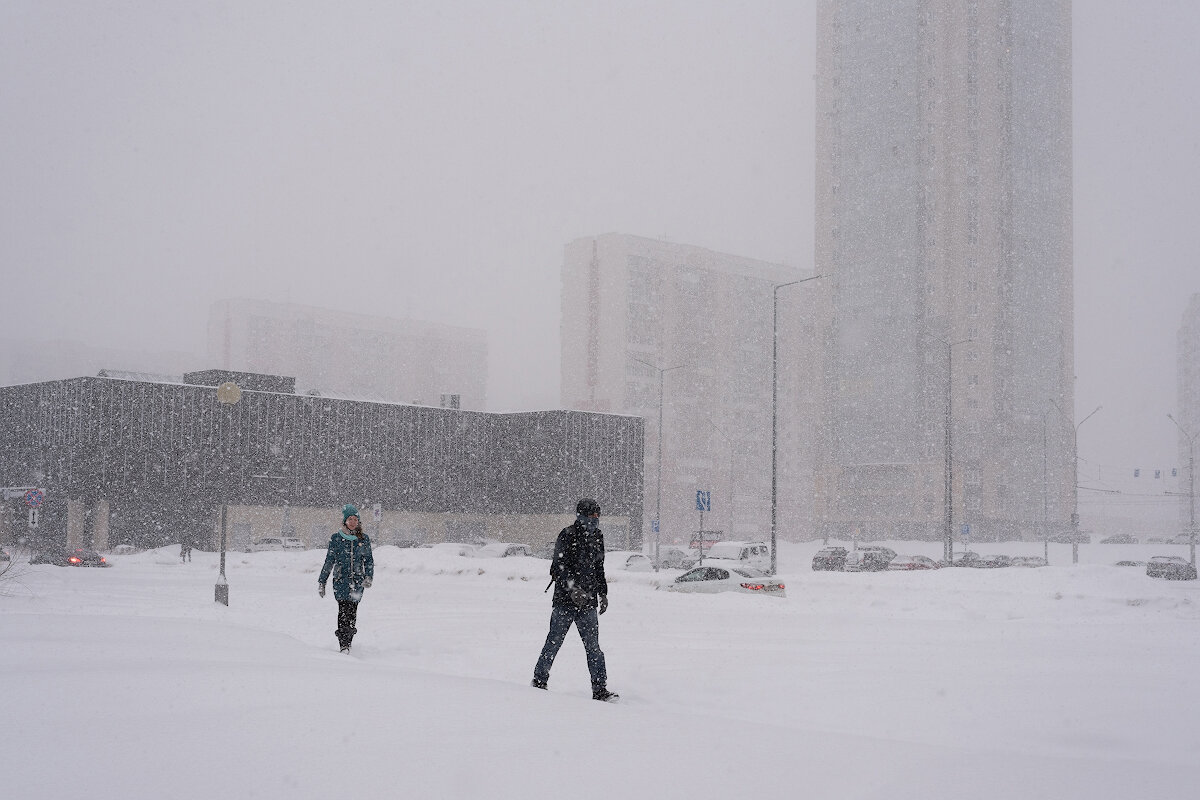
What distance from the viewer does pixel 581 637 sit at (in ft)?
30.3

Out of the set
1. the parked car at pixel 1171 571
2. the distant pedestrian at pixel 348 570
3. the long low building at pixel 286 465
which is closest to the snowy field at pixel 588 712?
the distant pedestrian at pixel 348 570

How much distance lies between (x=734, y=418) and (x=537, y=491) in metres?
85.1

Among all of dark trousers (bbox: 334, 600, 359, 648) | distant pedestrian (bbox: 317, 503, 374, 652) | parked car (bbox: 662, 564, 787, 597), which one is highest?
distant pedestrian (bbox: 317, 503, 374, 652)

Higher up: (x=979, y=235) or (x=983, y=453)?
(x=979, y=235)

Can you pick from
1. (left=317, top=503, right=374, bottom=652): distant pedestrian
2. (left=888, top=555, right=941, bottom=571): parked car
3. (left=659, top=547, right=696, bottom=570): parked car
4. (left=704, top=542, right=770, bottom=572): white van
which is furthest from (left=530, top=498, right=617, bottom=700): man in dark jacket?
(left=659, top=547, right=696, bottom=570): parked car

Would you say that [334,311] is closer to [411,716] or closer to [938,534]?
[938,534]

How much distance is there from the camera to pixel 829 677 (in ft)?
35.0

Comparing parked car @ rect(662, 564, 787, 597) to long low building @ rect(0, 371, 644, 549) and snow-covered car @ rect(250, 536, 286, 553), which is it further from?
snow-covered car @ rect(250, 536, 286, 553)

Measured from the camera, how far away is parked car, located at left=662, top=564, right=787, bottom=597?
79.3 ft

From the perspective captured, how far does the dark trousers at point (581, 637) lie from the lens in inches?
362

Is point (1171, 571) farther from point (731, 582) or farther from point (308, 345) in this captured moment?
point (308, 345)

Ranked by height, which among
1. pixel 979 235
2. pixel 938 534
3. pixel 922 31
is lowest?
pixel 938 534

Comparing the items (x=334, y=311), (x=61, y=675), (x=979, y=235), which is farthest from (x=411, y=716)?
(x=334, y=311)

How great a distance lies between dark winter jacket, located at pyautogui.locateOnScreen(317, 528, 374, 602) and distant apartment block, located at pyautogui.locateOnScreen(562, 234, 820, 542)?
12217 centimetres
